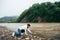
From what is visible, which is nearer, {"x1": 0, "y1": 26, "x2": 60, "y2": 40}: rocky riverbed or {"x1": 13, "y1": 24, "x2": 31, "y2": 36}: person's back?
{"x1": 0, "y1": 26, "x2": 60, "y2": 40}: rocky riverbed

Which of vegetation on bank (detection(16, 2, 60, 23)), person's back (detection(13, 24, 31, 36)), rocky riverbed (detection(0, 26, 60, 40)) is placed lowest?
rocky riverbed (detection(0, 26, 60, 40))

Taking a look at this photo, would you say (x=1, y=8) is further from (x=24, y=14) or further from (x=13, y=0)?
(x=24, y=14)

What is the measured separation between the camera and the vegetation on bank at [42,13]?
244cm

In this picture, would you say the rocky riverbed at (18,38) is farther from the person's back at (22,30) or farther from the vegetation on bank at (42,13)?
the vegetation on bank at (42,13)

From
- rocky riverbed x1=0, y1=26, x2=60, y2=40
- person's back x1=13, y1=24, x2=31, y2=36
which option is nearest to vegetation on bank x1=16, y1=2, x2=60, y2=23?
person's back x1=13, y1=24, x2=31, y2=36

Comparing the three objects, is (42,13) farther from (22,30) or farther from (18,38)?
(18,38)

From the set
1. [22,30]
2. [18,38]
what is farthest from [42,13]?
[18,38]

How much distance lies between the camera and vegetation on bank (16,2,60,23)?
8.02ft

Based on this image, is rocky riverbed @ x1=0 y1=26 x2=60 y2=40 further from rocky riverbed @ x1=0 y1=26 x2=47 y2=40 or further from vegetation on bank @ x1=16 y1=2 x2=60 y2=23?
vegetation on bank @ x1=16 y1=2 x2=60 y2=23

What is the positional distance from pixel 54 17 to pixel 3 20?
901mm

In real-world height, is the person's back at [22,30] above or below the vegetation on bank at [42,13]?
below

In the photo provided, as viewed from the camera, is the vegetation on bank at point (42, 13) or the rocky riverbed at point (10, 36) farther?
the vegetation on bank at point (42, 13)

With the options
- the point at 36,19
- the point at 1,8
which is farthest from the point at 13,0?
the point at 36,19

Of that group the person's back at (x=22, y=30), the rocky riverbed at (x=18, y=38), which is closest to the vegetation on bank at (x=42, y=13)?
the person's back at (x=22, y=30)
